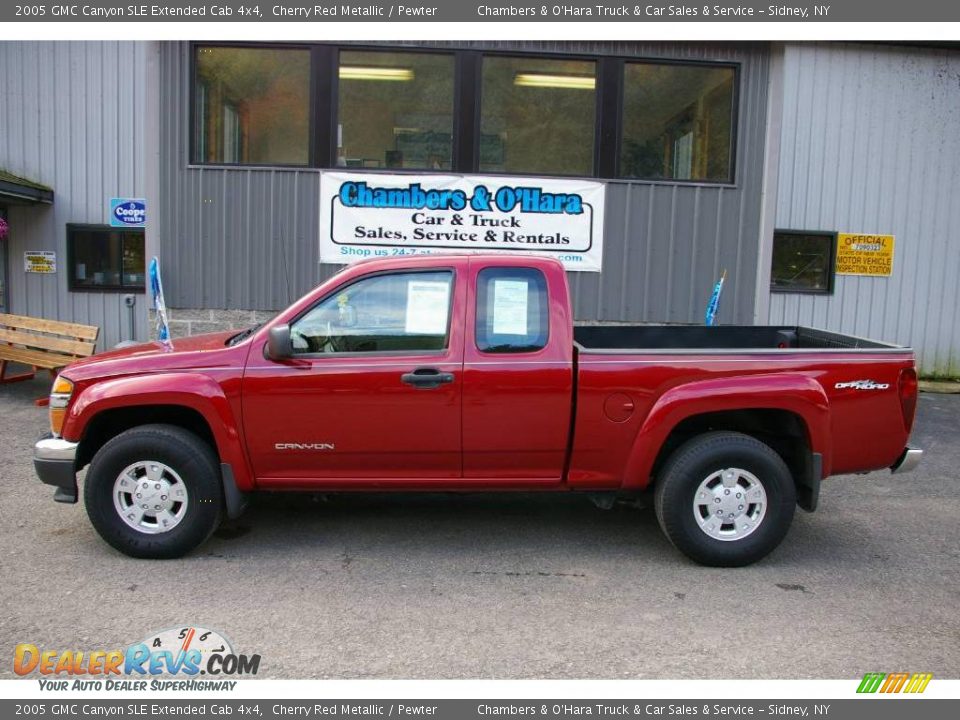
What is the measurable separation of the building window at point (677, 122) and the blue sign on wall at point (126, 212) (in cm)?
735

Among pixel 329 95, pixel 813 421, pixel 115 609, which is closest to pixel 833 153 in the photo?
pixel 329 95

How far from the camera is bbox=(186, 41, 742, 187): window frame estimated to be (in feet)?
32.3

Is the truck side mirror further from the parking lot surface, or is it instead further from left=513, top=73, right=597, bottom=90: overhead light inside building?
left=513, top=73, right=597, bottom=90: overhead light inside building

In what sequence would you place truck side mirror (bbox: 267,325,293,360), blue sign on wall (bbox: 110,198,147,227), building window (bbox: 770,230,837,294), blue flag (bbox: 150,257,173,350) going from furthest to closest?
1. blue sign on wall (bbox: 110,198,147,227)
2. building window (bbox: 770,230,837,294)
3. blue flag (bbox: 150,257,173,350)
4. truck side mirror (bbox: 267,325,293,360)

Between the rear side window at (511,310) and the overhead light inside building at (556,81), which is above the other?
the overhead light inside building at (556,81)

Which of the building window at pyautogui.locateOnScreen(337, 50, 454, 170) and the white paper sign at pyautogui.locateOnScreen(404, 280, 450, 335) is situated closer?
the white paper sign at pyautogui.locateOnScreen(404, 280, 450, 335)

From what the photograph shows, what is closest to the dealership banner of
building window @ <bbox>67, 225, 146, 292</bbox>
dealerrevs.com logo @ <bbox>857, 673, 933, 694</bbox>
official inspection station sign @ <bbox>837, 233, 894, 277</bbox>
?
official inspection station sign @ <bbox>837, 233, 894, 277</bbox>

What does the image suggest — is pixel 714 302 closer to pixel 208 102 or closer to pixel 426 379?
pixel 426 379

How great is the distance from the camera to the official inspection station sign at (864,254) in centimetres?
1112

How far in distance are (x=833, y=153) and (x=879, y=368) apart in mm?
7315

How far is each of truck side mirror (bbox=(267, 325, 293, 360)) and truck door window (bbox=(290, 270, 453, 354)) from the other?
17 centimetres

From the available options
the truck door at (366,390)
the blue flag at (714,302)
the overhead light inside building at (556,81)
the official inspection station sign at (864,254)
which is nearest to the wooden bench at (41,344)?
the truck door at (366,390)

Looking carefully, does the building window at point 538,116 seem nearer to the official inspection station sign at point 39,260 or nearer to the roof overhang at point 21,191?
the roof overhang at point 21,191

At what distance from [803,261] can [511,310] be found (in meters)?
7.76
